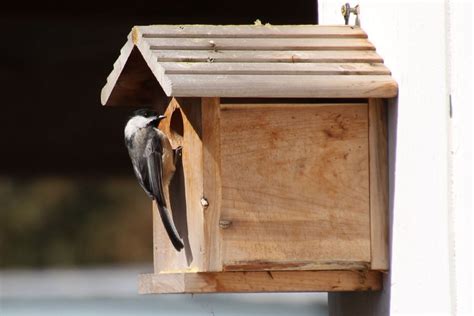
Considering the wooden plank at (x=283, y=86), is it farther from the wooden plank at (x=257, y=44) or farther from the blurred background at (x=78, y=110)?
the blurred background at (x=78, y=110)

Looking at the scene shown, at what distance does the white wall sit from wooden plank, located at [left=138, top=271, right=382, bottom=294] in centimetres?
8

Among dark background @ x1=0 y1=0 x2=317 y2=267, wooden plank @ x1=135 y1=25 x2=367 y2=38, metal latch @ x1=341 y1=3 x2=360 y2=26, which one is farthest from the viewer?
dark background @ x1=0 y1=0 x2=317 y2=267

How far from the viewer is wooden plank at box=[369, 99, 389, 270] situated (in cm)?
254

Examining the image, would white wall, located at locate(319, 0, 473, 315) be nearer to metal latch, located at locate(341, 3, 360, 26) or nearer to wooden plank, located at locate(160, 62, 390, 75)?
wooden plank, located at locate(160, 62, 390, 75)

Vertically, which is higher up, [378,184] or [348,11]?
[348,11]

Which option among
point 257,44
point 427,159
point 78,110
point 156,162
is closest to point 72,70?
point 78,110

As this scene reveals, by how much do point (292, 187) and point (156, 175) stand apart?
44cm

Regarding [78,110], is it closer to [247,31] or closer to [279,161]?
[247,31]

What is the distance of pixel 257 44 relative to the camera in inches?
102

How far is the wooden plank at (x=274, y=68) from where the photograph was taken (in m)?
2.47

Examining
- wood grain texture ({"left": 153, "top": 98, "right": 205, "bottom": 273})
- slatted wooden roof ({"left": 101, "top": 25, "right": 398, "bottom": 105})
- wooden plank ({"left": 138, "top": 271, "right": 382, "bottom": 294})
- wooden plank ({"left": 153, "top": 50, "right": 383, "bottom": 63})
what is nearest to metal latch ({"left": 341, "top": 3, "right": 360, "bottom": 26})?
slatted wooden roof ({"left": 101, "top": 25, "right": 398, "bottom": 105})

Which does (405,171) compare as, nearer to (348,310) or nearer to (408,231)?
(408,231)

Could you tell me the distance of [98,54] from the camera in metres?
5.21

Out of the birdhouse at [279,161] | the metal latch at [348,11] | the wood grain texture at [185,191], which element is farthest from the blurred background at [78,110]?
the birdhouse at [279,161]
